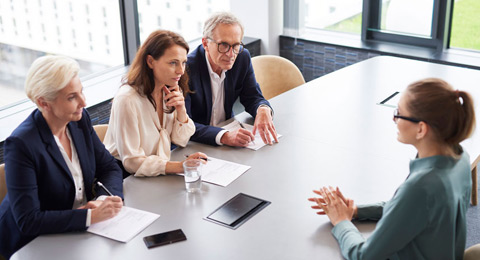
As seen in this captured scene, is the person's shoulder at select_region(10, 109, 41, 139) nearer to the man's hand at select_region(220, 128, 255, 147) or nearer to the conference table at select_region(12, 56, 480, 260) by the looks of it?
the conference table at select_region(12, 56, 480, 260)

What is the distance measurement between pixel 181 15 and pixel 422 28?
2152mm

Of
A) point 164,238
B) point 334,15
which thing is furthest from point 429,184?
point 334,15

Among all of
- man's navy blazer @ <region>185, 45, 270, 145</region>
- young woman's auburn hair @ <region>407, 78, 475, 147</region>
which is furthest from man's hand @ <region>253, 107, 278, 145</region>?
young woman's auburn hair @ <region>407, 78, 475, 147</region>

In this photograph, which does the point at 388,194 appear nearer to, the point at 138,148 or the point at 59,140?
the point at 138,148

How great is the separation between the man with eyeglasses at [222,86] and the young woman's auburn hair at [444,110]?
44.0 inches

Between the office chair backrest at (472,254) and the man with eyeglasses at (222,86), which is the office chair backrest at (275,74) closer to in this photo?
the man with eyeglasses at (222,86)

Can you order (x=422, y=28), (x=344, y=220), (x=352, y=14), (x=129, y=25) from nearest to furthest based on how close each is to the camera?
(x=344, y=220) → (x=129, y=25) → (x=422, y=28) → (x=352, y=14)

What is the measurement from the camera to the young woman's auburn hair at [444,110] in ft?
5.14

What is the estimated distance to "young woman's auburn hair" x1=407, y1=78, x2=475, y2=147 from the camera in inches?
61.7

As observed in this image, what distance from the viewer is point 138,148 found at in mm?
2377

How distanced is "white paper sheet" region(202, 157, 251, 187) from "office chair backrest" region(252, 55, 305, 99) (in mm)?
1401

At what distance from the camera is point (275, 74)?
12.4 ft

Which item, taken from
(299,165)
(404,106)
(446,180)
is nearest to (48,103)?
(299,165)

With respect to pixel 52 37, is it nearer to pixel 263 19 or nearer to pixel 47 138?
pixel 263 19
